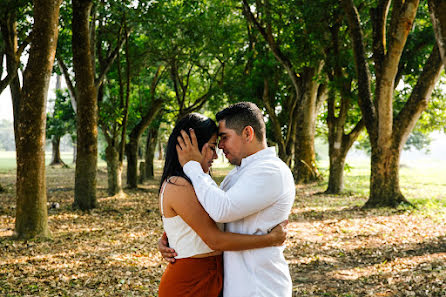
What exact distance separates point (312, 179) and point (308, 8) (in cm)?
1239

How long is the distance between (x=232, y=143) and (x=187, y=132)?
317 millimetres

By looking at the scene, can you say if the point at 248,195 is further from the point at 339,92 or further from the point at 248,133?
the point at 339,92

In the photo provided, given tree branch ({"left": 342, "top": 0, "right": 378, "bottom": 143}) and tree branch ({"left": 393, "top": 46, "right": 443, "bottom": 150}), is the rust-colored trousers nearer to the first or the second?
tree branch ({"left": 393, "top": 46, "right": 443, "bottom": 150})

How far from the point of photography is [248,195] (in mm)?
2682

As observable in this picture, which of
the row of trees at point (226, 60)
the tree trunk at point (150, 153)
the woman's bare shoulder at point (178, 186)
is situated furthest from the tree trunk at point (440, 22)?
the tree trunk at point (150, 153)

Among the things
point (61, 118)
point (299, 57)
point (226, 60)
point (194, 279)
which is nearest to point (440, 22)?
point (194, 279)

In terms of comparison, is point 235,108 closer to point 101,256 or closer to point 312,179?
point 101,256

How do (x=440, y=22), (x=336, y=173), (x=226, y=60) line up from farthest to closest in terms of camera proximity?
(x=226, y=60) → (x=336, y=173) → (x=440, y=22)

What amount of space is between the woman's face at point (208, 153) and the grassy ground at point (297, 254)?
153 inches

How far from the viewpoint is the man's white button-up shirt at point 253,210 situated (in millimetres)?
2693

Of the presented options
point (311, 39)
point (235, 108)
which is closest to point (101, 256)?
point (235, 108)

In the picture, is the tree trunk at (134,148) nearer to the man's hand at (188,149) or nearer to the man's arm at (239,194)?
the man's hand at (188,149)

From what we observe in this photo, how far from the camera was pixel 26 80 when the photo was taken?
8.66 m

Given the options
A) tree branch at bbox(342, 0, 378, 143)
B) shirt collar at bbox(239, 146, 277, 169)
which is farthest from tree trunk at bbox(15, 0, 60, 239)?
tree branch at bbox(342, 0, 378, 143)
